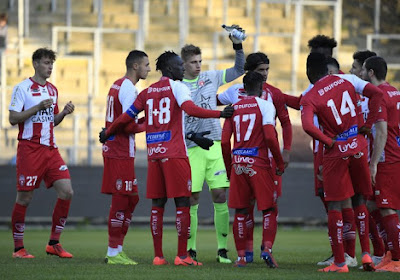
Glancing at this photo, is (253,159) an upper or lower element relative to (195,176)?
upper

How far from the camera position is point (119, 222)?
1031cm

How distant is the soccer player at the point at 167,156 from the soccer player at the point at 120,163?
0.56m

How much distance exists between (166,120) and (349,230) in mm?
2193

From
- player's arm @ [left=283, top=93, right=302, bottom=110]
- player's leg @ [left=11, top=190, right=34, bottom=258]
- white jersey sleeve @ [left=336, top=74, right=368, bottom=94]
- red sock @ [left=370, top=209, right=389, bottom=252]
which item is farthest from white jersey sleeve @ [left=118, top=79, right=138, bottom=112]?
red sock @ [left=370, top=209, right=389, bottom=252]

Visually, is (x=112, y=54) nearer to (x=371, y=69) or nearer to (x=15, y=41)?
(x=15, y=41)

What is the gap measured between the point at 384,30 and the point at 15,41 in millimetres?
9238

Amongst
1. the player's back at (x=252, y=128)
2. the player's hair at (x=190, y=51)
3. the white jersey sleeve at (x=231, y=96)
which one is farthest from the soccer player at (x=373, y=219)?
the player's hair at (x=190, y=51)

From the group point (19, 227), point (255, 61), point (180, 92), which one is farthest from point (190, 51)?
point (19, 227)

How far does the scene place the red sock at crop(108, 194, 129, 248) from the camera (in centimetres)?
1023

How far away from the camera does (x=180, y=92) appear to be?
9617 millimetres

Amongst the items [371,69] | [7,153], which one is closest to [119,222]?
[371,69]

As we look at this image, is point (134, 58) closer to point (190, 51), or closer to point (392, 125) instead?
point (190, 51)

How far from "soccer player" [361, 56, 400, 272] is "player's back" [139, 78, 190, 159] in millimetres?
1969

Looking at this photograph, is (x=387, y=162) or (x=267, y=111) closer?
(x=267, y=111)
